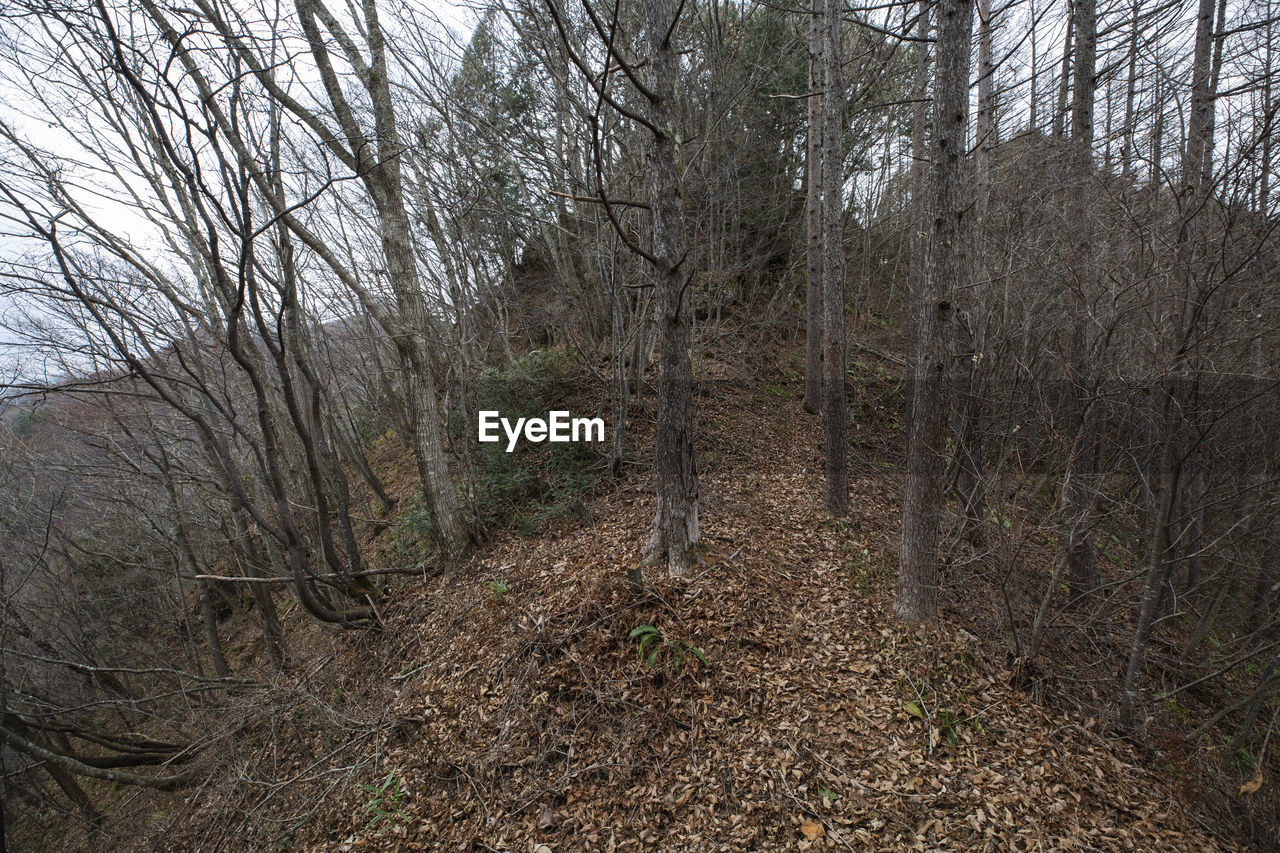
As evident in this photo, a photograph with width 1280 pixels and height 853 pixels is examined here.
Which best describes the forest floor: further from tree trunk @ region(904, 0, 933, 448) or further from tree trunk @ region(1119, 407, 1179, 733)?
tree trunk @ region(904, 0, 933, 448)

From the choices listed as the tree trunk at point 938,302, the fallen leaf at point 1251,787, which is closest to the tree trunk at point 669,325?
the tree trunk at point 938,302

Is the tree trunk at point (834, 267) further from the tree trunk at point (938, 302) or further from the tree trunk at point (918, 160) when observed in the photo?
the tree trunk at point (938, 302)

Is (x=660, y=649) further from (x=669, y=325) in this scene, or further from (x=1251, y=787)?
(x=1251, y=787)

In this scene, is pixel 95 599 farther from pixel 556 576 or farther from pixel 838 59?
pixel 838 59

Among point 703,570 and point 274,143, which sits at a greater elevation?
point 274,143

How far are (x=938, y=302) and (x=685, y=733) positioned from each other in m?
3.81

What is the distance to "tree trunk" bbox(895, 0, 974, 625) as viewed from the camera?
12.1 feet

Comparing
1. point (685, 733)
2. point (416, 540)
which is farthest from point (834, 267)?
point (416, 540)

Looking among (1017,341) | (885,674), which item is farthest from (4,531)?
(1017,341)

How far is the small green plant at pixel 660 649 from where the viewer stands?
165 inches

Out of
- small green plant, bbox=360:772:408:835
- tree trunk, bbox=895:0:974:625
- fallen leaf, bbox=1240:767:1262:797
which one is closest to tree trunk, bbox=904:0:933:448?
tree trunk, bbox=895:0:974:625

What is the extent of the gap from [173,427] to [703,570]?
10.1 meters

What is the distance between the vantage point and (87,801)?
858 cm

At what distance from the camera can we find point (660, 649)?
4262mm
